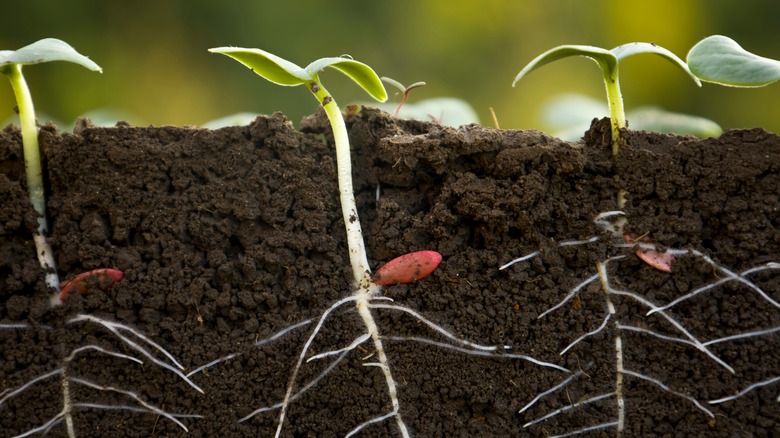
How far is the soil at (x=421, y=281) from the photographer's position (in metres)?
1.04

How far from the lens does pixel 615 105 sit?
109 centimetres

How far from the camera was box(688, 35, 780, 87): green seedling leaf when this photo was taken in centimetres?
100

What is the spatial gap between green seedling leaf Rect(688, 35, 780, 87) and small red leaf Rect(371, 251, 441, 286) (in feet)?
1.61

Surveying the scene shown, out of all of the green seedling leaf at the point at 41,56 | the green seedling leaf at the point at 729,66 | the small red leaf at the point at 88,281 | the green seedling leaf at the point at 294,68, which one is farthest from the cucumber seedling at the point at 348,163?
the green seedling leaf at the point at 729,66

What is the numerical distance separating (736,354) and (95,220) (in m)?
1.01

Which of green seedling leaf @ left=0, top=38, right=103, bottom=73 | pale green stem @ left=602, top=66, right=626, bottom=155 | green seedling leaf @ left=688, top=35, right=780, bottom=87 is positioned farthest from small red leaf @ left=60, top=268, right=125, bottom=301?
green seedling leaf @ left=688, top=35, right=780, bottom=87

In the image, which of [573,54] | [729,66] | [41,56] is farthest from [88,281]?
[729,66]

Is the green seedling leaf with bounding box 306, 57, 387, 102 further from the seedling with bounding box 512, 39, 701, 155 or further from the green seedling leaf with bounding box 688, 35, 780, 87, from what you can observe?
the green seedling leaf with bounding box 688, 35, 780, 87

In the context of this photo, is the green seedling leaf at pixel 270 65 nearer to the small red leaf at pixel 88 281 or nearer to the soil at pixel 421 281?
the soil at pixel 421 281

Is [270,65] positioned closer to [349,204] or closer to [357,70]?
A: [357,70]

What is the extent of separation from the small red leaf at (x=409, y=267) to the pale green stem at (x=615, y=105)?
1.14 ft

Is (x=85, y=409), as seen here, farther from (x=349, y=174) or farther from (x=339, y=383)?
(x=349, y=174)

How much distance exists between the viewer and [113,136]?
3.49 feet

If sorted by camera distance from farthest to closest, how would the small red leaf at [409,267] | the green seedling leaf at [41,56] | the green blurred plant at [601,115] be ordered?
the green blurred plant at [601,115] → the small red leaf at [409,267] → the green seedling leaf at [41,56]
